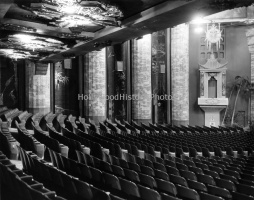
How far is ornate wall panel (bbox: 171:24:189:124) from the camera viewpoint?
60.5ft

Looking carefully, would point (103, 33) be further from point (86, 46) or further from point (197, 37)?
point (197, 37)

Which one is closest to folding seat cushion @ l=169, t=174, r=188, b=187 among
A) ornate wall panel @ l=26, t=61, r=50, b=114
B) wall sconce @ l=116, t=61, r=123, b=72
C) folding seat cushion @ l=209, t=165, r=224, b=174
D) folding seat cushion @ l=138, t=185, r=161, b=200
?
folding seat cushion @ l=138, t=185, r=161, b=200

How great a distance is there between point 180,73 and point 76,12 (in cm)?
1141

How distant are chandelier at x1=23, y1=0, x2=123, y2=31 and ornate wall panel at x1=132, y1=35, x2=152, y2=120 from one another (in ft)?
28.0

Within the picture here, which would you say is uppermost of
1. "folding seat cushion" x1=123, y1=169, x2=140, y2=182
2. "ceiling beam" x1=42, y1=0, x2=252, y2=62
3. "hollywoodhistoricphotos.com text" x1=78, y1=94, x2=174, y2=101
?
"ceiling beam" x1=42, y1=0, x2=252, y2=62

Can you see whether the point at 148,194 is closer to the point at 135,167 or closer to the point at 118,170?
the point at 118,170

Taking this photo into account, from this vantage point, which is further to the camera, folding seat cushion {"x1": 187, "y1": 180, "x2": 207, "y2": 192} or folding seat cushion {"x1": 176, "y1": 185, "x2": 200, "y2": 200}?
folding seat cushion {"x1": 187, "y1": 180, "x2": 207, "y2": 192}

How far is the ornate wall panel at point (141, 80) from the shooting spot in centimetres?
1753

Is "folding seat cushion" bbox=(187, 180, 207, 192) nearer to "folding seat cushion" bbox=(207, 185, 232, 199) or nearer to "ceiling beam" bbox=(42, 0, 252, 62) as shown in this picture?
"folding seat cushion" bbox=(207, 185, 232, 199)

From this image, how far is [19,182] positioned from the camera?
3.07 meters

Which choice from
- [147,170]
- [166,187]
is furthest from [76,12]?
[166,187]

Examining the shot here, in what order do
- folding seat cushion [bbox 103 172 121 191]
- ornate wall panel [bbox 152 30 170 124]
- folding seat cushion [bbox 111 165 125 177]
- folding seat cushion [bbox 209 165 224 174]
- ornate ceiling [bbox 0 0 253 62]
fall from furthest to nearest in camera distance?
1. ornate wall panel [bbox 152 30 170 124]
2. ornate ceiling [bbox 0 0 253 62]
3. folding seat cushion [bbox 209 165 224 174]
4. folding seat cushion [bbox 111 165 125 177]
5. folding seat cushion [bbox 103 172 121 191]

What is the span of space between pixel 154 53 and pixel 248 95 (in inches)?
220

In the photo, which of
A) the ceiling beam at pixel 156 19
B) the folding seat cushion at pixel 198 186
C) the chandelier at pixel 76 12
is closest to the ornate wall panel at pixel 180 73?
the ceiling beam at pixel 156 19
